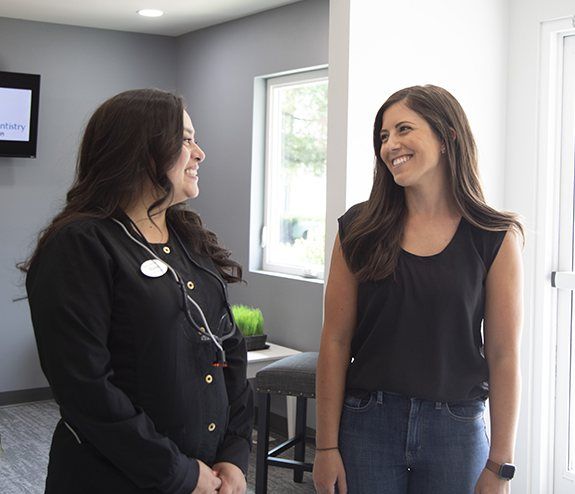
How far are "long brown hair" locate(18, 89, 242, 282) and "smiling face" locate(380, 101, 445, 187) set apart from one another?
1.87 ft

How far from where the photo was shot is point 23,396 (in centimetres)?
519

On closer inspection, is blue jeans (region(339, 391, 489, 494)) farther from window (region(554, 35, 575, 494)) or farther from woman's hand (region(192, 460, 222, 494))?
window (region(554, 35, 575, 494))

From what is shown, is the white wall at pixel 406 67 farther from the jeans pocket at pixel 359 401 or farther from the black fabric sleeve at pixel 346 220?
the jeans pocket at pixel 359 401

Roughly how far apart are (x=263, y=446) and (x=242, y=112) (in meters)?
2.31

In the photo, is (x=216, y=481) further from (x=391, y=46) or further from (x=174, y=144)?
(x=391, y=46)

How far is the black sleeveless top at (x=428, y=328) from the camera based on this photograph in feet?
5.64

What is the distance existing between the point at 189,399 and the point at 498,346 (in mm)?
767

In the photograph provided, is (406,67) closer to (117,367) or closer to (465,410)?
(465,410)

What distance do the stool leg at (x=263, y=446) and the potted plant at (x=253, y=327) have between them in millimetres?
897

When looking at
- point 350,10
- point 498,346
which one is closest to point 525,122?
point 350,10

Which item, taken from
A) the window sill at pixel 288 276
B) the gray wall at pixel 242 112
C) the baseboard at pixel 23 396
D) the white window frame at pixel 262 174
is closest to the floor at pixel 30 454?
the baseboard at pixel 23 396

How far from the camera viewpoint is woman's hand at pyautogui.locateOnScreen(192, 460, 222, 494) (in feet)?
4.61

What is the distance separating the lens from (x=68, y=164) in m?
5.31

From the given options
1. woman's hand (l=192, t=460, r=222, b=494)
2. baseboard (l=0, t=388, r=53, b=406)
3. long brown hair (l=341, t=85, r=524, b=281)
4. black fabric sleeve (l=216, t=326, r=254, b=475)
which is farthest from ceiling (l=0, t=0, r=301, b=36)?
woman's hand (l=192, t=460, r=222, b=494)
